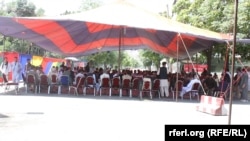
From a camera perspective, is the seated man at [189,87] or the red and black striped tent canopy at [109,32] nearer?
the red and black striped tent canopy at [109,32]

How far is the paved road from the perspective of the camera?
888 cm

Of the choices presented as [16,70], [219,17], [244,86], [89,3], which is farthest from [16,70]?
[89,3]

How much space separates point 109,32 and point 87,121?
53.4 feet

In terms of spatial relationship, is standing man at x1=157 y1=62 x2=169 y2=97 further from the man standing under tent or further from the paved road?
the man standing under tent

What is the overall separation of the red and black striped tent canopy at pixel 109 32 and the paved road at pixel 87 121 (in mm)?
4987

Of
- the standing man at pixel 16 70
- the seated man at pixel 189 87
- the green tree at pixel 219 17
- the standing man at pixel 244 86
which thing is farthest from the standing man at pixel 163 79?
the standing man at pixel 16 70

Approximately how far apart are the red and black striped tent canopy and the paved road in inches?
196

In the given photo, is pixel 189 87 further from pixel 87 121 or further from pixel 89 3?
pixel 89 3

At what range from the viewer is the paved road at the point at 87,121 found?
8.88m

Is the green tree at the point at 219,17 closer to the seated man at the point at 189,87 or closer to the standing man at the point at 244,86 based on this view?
the standing man at the point at 244,86

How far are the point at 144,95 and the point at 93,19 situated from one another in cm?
487

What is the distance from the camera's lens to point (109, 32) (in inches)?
1056

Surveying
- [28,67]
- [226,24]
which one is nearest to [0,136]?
[28,67]

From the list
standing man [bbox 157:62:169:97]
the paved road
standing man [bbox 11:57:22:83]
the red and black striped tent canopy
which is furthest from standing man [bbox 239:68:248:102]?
standing man [bbox 11:57:22:83]
